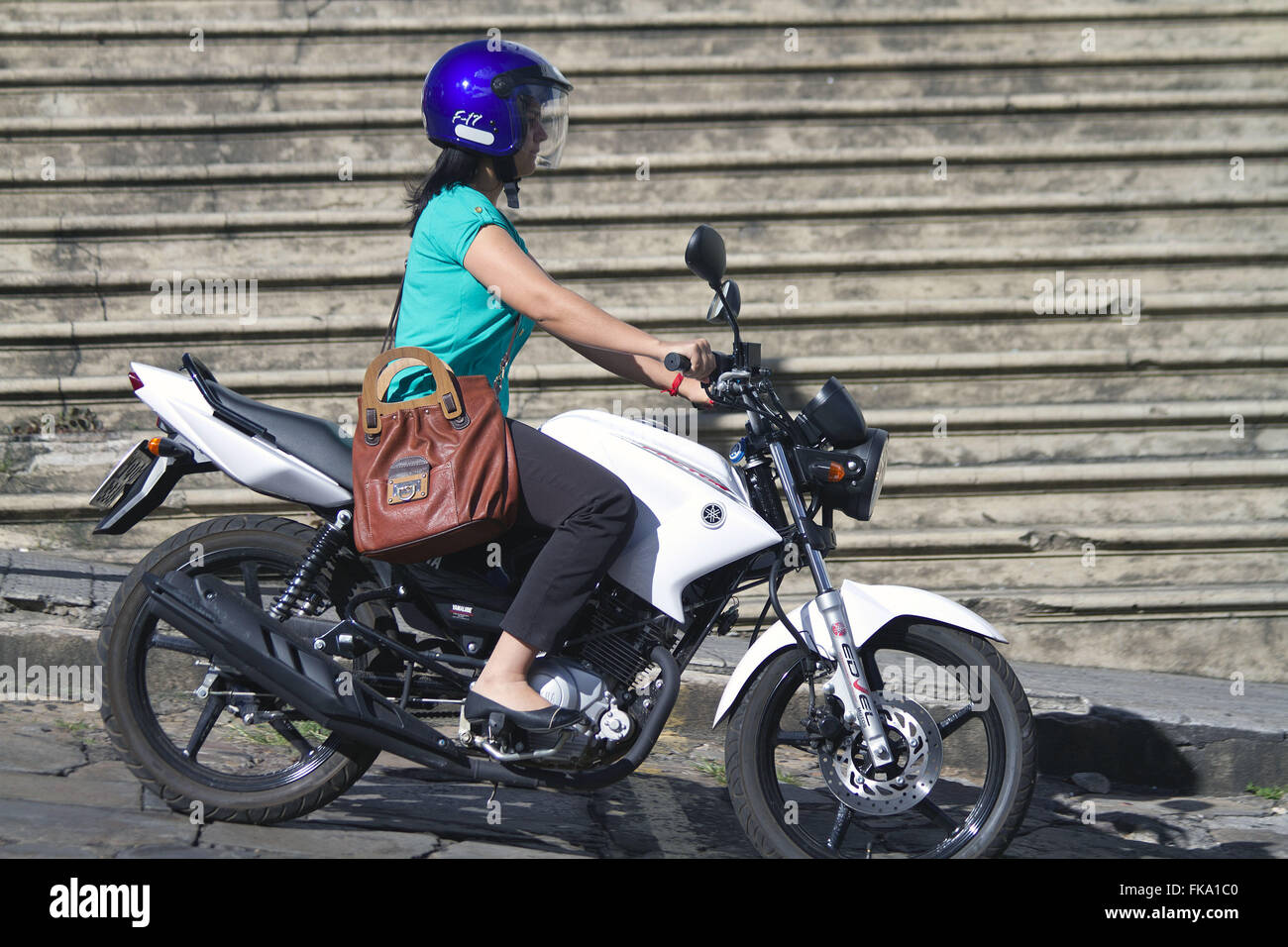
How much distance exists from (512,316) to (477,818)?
1417 mm

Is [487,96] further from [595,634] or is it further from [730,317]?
[595,634]

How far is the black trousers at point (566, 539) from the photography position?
296 cm

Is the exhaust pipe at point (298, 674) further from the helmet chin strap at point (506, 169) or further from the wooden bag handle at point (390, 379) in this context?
the helmet chin strap at point (506, 169)


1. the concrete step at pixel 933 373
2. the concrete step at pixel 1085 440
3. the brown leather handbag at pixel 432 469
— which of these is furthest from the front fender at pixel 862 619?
the concrete step at pixel 933 373

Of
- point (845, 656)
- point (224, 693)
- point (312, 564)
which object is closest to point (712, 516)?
point (845, 656)

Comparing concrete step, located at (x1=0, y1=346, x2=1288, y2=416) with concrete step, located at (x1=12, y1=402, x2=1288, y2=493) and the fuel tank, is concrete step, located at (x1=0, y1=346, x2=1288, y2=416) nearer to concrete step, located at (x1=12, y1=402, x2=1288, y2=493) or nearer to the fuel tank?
concrete step, located at (x1=12, y1=402, x2=1288, y2=493)

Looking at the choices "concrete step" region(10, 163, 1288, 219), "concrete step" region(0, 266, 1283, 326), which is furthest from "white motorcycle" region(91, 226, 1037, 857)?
"concrete step" region(10, 163, 1288, 219)

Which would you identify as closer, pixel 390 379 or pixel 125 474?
pixel 390 379

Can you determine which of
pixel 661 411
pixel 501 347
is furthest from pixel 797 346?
pixel 501 347

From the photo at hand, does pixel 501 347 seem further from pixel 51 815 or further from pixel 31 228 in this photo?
pixel 31 228

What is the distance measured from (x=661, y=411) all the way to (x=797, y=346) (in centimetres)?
79

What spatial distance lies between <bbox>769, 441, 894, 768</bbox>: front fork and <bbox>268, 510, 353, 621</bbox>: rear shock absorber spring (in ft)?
3.71

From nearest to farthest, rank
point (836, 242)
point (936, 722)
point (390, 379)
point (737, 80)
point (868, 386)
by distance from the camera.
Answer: point (390, 379), point (936, 722), point (868, 386), point (836, 242), point (737, 80)

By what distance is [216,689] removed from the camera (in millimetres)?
3230
